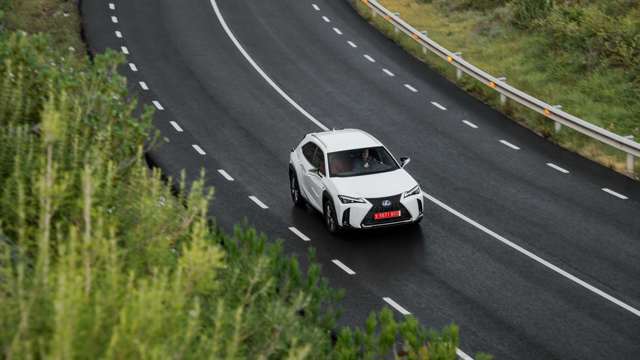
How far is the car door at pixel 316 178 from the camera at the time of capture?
20.1 metres

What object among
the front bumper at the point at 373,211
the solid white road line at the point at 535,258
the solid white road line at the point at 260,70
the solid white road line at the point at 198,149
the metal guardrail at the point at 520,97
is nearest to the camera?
the solid white road line at the point at 535,258

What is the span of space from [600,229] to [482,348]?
19.4 feet

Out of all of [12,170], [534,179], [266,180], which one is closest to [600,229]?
[534,179]

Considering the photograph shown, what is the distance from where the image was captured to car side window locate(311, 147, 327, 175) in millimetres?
20237

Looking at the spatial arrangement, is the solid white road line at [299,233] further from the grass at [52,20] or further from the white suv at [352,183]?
the grass at [52,20]

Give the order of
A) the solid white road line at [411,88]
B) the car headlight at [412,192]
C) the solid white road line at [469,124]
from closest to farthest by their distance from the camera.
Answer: the car headlight at [412,192]
the solid white road line at [469,124]
the solid white road line at [411,88]

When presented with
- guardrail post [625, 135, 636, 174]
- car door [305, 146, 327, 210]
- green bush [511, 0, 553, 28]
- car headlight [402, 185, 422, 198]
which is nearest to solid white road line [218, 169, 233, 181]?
car door [305, 146, 327, 210]

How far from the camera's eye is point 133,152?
10344mm

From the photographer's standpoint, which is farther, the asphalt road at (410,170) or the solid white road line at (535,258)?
the solid white road line at (535,258)

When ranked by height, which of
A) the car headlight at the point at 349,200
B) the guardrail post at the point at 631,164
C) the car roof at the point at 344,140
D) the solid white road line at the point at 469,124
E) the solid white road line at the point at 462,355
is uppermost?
the car roof at the point at 344,140

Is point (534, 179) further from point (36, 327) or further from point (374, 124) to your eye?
point (36, 327)

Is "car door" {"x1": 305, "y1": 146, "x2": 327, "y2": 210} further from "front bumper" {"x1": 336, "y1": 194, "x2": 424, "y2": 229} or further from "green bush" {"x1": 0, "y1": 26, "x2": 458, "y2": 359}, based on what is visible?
"green bush" {"x1": 0, "y1": 26, "x2": 458, "y2": 359}

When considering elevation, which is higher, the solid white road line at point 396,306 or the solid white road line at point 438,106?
the solid white road line at point 396,306

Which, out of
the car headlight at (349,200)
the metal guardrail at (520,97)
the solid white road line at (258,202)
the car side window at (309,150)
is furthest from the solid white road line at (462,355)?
the metal guardrail at (520,97)
